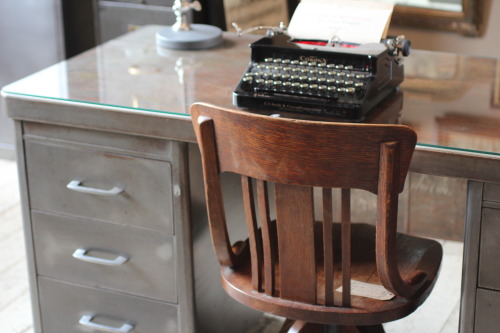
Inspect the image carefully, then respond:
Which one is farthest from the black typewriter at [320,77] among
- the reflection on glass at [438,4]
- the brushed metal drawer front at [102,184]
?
the reflection on glass at [438,4]

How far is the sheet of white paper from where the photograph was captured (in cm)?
192

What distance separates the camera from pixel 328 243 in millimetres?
1792

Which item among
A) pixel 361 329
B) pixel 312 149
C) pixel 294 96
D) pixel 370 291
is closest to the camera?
pixel 312 149

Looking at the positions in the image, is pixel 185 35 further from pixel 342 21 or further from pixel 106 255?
pixel 106 255

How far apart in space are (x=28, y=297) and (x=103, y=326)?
2.40 ft

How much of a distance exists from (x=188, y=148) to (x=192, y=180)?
0.32 ft

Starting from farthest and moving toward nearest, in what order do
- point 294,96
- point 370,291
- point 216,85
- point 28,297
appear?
point 28,297, point 216,85, point 294,96, point 370,291

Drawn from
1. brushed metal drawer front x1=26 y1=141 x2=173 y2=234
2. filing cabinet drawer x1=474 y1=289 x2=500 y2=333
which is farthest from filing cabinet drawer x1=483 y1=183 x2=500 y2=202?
brushed metal drawer front x1=26 y1=141 x2=173 y2=234

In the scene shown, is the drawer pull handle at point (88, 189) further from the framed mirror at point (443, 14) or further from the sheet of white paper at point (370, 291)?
the framed mirror at point (443, 14)

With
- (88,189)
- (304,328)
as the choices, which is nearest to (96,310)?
(88,189)

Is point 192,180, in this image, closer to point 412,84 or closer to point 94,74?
point 94,74

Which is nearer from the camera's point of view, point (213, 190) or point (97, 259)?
point (213, 190)

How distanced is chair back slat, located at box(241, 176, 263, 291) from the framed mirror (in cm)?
249

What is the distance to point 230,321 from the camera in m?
2.74
